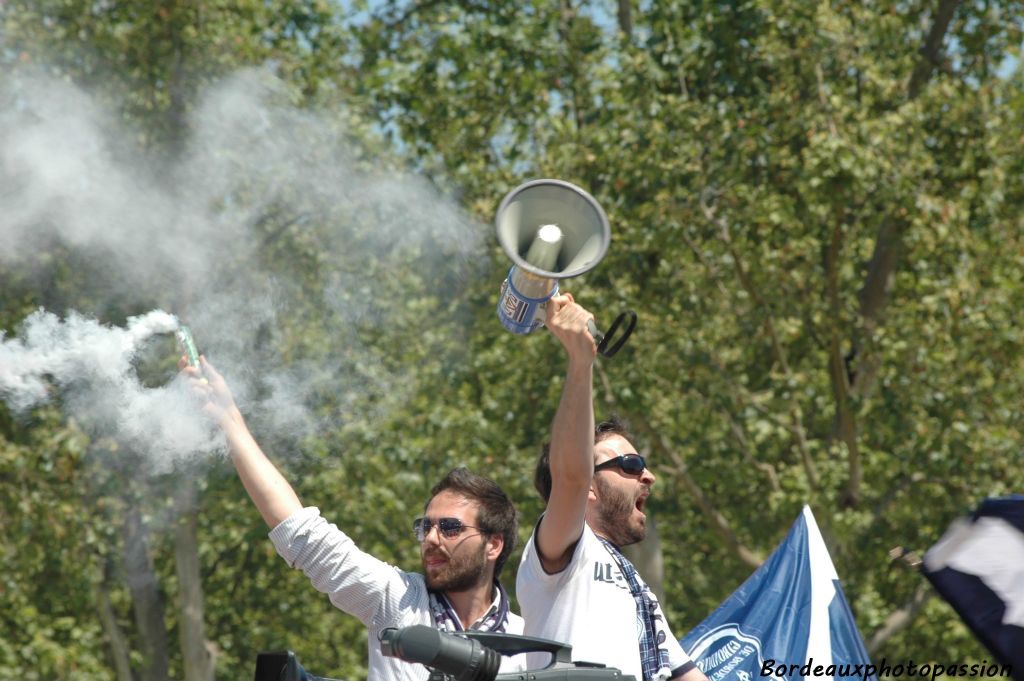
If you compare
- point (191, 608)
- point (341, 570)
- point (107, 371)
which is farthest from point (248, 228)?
point (341, 570)

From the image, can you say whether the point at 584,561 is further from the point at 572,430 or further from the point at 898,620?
the point at 898,620

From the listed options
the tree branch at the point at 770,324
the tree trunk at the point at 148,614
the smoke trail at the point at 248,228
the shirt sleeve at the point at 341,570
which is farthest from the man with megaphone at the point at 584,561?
the tree trunk at the point at 148,614

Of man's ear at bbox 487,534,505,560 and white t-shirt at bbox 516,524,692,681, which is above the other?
man's ear at bbox 487,534,505,560

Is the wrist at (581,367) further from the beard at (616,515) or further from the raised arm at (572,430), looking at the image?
A: the beard at (616,515)

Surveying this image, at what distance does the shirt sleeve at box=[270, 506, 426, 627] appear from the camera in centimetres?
311

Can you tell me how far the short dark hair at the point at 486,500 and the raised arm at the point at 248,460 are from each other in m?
0.42

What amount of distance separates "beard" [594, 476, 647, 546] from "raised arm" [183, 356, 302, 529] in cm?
79

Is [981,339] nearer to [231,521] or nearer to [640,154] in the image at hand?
[640,154]

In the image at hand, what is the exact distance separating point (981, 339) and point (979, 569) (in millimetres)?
9026

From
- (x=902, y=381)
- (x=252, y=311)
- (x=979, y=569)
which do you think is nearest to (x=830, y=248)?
(x=902, y=381)

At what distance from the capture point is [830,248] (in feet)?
38.7

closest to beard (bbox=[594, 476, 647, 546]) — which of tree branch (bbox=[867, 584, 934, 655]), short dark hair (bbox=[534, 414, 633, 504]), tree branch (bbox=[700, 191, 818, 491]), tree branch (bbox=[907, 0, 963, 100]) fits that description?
short dark hair (bbox=[534, 414, 633, 504])

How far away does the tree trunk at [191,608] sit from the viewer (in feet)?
44.6

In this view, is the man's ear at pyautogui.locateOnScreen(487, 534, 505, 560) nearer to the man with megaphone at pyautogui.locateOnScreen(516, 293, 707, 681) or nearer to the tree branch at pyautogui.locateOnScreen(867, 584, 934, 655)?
the man with megaphone at pyautogui.locateOnScreen(516, 293, 707, 681)
